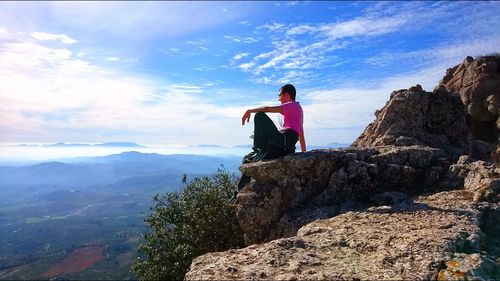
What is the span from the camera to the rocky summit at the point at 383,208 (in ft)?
28.3

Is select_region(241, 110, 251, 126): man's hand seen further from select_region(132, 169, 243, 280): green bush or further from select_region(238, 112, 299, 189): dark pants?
select_region(132, 169, 243, 280): green bush

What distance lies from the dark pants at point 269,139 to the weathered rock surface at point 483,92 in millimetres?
25921

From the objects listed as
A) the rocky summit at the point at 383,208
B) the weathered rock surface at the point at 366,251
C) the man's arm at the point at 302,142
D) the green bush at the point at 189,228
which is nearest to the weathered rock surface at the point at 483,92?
the rocky summit at the point at 383,208

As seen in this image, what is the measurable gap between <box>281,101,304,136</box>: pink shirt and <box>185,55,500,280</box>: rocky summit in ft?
4.94

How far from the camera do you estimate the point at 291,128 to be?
17172 mm

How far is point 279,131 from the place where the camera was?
16922 millimetres

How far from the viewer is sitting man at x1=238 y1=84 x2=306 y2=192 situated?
16734mm

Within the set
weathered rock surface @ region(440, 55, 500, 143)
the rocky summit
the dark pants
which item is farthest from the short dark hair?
weathered rock surface @ region(440, 55, 500, 143)

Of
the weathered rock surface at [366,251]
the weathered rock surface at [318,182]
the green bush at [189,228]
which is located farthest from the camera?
the green bush at [189,228]

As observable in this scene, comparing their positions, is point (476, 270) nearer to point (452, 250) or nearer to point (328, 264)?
point (452, 250)

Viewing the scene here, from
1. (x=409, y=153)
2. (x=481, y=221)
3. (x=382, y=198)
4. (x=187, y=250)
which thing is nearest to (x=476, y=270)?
(x=481, y=221)

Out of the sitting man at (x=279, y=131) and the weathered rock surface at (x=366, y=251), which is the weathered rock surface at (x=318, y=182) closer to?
the sitting man at (x=279, y=131)

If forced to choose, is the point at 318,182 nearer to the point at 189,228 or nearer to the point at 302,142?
the point at 302,142

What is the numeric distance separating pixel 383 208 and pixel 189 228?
10.4m
